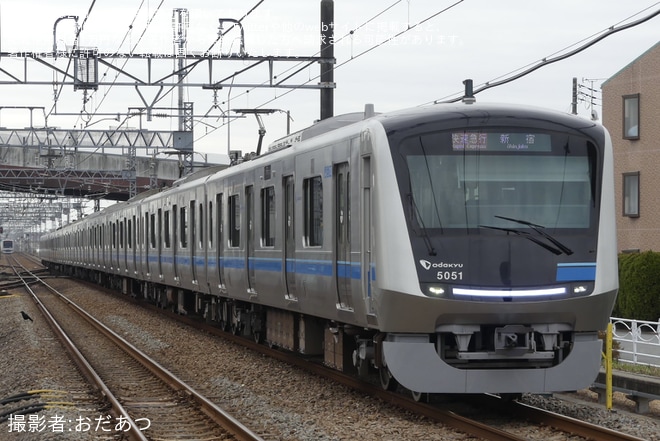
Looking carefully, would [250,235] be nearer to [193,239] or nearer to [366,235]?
[193,239]

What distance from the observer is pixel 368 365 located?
12.4 metres

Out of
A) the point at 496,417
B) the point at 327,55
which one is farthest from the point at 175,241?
the point at 496,417

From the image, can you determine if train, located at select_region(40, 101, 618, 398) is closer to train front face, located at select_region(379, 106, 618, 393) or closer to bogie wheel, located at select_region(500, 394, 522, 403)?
train front face, located at select_region(379, 106, 618, 393)

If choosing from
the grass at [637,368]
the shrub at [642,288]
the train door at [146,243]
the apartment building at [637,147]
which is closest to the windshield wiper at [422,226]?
the grass at [637,368]

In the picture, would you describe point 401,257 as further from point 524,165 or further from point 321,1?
point 321,1

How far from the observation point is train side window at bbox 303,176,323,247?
1279 cm

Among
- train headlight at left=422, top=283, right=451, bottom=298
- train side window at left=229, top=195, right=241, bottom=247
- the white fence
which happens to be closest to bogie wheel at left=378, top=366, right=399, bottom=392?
train headlight at left=422, top=283, right=451, bottom=298

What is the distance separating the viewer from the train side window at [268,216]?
15.1 m

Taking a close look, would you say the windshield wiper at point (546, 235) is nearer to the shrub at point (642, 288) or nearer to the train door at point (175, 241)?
the shrub at point (642, 288)

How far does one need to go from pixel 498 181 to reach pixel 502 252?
671mm

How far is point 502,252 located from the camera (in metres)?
10.2

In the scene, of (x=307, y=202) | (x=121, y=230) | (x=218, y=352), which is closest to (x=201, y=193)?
(x=218, y=352)

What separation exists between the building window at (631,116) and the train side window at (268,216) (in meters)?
17.5

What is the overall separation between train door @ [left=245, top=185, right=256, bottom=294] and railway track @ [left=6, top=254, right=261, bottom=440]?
5.99ft
